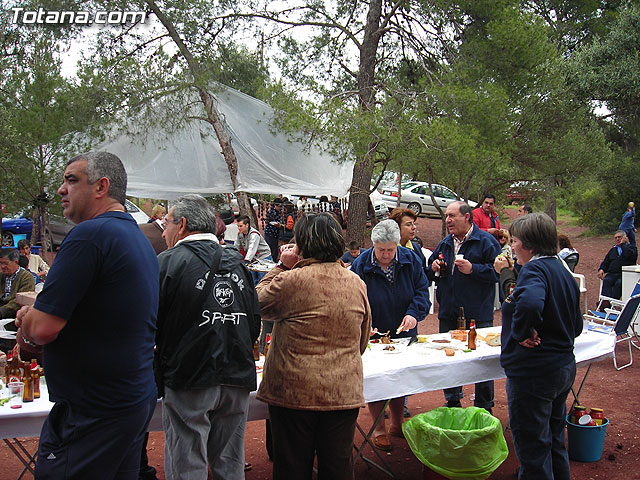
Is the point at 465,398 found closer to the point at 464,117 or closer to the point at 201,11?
the point at 464,117

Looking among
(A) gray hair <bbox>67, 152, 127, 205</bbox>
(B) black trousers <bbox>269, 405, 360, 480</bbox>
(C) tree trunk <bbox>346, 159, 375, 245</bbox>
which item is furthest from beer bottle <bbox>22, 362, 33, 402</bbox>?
(C) tree trunk <bbox>346, 159, 375, 245</bbox>

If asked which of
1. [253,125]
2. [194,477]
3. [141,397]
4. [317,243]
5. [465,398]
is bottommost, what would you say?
[465,398]

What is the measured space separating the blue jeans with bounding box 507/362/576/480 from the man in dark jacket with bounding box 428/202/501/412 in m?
1.34

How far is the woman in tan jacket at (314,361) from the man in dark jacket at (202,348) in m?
0.15

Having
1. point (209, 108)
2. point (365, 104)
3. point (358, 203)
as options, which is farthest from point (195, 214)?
point (358, 203)

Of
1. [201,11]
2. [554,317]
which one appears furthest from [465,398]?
[201,11]

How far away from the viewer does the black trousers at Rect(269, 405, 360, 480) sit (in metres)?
2.65

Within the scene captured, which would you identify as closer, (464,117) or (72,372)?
(72,372)

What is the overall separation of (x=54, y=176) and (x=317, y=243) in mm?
8611

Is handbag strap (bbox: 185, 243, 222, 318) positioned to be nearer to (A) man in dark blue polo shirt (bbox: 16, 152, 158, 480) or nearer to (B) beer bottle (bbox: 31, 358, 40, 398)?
(A) man in dark blue polo shirt (bbox: 16, 152, 158, 480)

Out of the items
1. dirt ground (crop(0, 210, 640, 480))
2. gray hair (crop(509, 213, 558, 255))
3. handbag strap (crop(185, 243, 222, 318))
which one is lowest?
dirt ground (crop(0, 210, 640, 480))

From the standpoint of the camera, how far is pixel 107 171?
2025 millimetres

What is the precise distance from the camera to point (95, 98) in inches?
396

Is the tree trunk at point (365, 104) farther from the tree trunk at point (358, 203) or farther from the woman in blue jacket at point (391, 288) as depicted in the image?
the woman in blue jacket at point (391, 288)
